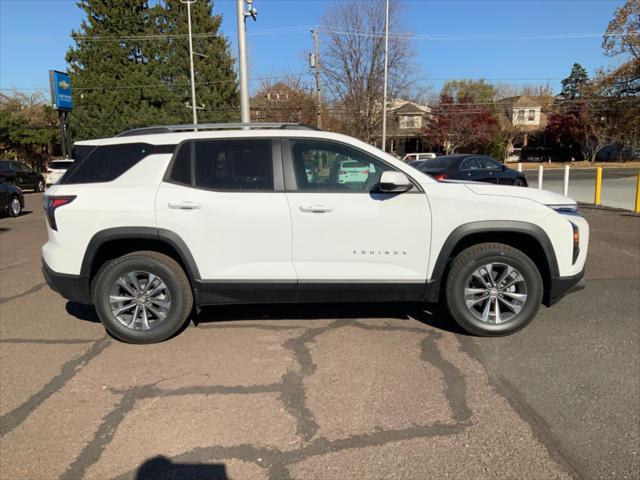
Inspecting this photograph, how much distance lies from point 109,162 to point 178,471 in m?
2.80

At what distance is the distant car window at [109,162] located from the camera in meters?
4.15

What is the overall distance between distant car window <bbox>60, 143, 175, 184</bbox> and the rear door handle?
0.52 meters

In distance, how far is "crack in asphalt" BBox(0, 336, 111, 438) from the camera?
9.95 feet

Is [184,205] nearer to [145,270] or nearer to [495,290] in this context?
[145,270]

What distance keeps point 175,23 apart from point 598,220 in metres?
36.8

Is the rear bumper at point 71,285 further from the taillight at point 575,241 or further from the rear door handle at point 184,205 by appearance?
the taillight at point 575,241

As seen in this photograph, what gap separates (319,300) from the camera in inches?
165

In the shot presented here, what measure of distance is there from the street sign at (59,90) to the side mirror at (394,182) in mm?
28462

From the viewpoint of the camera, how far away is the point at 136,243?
4234 mm

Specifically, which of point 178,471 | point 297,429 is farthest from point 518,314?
point 178,471

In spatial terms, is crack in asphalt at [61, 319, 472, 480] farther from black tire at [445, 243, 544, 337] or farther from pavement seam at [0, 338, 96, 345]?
pavement seam at [0, 338, 96, 345]

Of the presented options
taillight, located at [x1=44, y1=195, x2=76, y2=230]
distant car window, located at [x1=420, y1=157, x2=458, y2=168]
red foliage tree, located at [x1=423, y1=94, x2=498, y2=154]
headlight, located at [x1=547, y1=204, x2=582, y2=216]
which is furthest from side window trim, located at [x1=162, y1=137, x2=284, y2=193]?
red foliage tree, located at [x1=423, y1=94, x2=498, y2=154]

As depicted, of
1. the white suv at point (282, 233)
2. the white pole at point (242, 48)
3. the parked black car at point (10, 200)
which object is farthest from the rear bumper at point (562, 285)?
the parked black car at point (10, 200)

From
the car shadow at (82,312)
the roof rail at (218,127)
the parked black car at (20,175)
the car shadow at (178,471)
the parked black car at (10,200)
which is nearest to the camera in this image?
the car shadow at (178,471)
